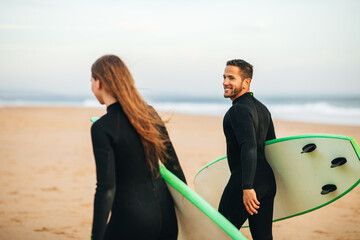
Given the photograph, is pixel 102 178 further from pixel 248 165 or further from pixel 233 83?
pixel 233 83

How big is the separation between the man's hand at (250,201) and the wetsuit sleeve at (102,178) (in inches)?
41.9

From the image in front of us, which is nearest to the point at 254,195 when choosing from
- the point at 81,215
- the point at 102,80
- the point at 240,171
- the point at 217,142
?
the point at 240,171

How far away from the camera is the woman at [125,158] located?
1.83 meters

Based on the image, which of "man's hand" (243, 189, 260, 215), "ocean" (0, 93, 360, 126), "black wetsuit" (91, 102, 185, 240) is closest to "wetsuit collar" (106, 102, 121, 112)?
"black wetsuit" (91, 102, 185, 240)

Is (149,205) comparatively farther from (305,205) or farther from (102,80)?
(305,205)

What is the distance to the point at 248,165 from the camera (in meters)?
2.56

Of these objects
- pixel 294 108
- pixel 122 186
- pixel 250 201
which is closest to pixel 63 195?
pixel 250 201

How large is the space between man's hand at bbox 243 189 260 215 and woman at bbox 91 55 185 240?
769mm

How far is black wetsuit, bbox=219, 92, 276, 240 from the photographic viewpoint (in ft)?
8.47

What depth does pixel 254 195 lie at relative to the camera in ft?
→ 8.41

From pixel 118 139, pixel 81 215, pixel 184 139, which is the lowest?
pixel 184 139

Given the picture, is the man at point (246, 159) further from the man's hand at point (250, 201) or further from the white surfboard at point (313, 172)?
the white surfboard at point (313, 172)

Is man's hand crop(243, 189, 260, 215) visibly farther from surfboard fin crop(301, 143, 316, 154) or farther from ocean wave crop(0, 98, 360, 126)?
ocean wave crop(0, 98, 360, 126)

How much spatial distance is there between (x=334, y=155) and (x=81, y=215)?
3375 millimetres
